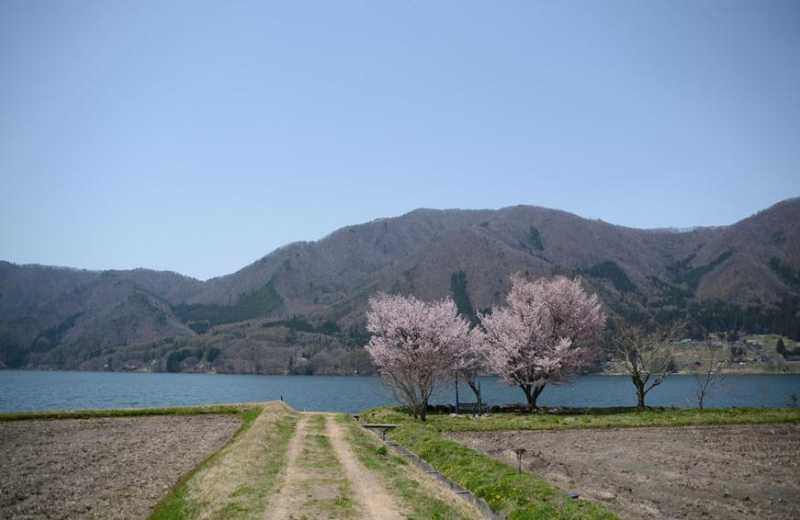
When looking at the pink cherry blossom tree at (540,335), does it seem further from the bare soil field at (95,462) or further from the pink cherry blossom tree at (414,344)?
the bare soil field at (95,462)

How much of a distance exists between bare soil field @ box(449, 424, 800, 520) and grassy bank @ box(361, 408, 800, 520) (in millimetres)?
2010

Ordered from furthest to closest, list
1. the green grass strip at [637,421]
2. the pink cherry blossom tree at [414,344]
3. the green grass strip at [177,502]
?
the pink cherry blossom tree at [414,344], the green grass strip at [637,421], the green grass strip at [177,502]

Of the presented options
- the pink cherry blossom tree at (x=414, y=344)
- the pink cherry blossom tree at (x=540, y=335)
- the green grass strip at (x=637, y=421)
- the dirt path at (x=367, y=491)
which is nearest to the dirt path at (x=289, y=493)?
the dirt path at (x=367, y=491)

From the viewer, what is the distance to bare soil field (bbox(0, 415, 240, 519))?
1798 centimetres

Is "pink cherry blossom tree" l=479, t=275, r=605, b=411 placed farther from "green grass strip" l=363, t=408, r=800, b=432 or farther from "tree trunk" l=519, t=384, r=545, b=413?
"green grass strip" l=363, t=408, r=800, b=432

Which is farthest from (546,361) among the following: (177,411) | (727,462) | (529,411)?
(177,411)

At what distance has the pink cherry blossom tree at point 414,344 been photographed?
47969mm

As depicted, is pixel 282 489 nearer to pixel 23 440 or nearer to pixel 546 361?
pixel 23 440

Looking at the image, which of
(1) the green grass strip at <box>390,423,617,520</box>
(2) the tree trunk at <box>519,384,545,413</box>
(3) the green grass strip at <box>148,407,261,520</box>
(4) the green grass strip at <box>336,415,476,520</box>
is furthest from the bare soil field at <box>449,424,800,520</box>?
(2) the tree trunk at <box>519,384,545,413</box>

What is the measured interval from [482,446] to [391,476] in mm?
11576

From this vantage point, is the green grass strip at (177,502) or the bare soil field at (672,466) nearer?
the green grass strip at (177,502)

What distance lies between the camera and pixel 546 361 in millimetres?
57500

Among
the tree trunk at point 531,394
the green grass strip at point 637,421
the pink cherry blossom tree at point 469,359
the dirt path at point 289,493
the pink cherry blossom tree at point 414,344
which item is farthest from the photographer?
the pink cherry blossom tree at point 469,359

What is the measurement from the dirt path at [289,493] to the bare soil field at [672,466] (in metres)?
10.5
